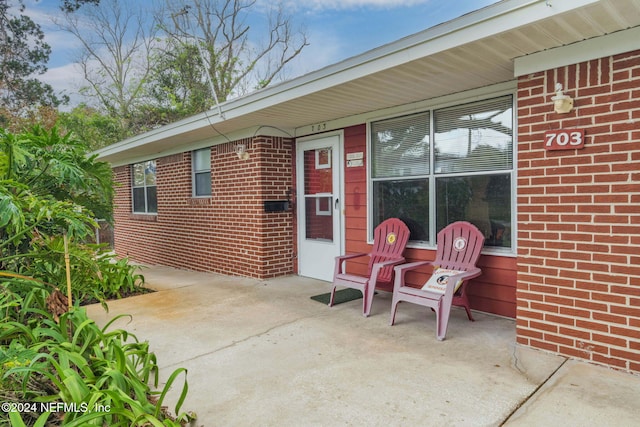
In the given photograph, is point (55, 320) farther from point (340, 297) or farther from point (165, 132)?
point (165, 132)

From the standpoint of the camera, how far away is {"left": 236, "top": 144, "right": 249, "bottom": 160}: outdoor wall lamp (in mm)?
5930

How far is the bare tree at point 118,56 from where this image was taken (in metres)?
17.0

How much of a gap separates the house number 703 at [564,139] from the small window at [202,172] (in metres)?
5.25

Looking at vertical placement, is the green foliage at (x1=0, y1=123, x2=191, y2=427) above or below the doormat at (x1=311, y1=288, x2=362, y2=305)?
above

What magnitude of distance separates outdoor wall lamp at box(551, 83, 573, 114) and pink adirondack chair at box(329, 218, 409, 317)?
6.42ft

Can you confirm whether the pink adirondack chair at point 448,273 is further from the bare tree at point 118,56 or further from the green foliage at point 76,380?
the bare tree at point 118,56

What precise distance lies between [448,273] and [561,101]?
65.3 inches

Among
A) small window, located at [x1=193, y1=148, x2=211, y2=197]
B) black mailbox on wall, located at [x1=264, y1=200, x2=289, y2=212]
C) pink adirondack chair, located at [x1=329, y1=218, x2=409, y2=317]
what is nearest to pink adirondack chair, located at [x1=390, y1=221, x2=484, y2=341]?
pink adirondack chair, located at [x1=329, y1=218, x2=409, y2=317]

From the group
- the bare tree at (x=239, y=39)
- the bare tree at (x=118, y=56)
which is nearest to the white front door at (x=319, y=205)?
the bare tree at (x=239, y=39)

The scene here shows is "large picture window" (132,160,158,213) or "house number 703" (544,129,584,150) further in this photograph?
"large picture window" (132,160,158,213)

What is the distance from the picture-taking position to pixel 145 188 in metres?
8.88

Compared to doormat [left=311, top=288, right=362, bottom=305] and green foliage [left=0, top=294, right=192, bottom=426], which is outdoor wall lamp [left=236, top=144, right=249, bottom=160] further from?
green foliage [left=0, top=294, right=192, bottom=426]

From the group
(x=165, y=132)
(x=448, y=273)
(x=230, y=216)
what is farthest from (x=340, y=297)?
(x=165, y=132)

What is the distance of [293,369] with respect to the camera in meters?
2.84
